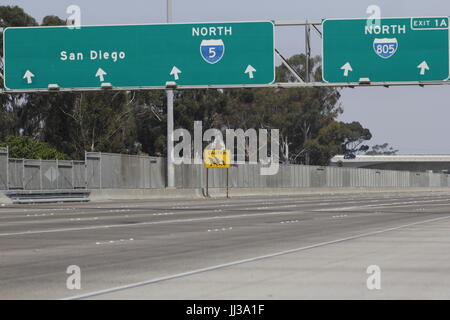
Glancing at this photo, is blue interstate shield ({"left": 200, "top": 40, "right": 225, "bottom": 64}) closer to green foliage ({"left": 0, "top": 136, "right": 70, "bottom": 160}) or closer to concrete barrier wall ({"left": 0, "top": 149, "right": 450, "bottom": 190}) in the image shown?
concrete barrier wall ({"left": 0, "top": 149, "right": 450, "bottom": 190})

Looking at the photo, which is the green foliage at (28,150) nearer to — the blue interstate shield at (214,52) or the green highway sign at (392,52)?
the blue interstate shield at (214,52)

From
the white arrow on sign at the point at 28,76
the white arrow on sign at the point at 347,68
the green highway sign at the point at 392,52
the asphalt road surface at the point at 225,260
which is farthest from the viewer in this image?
the white arrow on sign at the point at 28,76

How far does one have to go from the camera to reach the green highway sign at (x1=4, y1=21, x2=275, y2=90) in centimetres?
3716

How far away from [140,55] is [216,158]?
32.9m

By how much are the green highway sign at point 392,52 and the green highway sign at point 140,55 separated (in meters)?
2.77

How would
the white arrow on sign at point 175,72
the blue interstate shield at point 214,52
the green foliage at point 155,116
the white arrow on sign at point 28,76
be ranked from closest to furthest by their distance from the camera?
the blue interstate shield at point 214,52, the white arrow on sign at point 175,72, the white arrow on sign at point 28,76, the green foliage at point 155,116

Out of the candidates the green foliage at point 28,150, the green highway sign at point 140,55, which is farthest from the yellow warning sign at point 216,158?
the green highway sign at point 140,55

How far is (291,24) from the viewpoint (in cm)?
3653

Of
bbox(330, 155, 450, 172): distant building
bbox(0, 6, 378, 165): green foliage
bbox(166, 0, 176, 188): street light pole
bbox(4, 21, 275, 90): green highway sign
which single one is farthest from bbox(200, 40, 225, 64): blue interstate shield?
bbox(330, 155, 450, 172): distant building

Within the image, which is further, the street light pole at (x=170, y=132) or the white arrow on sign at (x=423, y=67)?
the street light pole at (x=170, y=132)

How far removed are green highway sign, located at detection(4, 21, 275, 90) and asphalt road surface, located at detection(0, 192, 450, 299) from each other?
11460mm

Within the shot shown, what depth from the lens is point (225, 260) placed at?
15383 mm

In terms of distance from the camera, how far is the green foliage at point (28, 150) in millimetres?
74125
